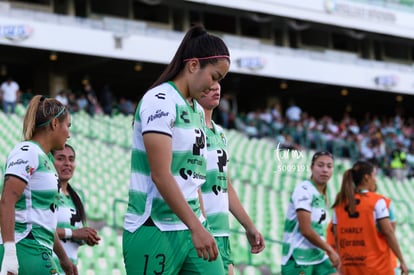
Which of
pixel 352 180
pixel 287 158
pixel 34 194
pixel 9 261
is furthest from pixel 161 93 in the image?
pixel 287 158

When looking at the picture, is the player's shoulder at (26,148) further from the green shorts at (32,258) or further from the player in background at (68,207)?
the player in background at (68,207)

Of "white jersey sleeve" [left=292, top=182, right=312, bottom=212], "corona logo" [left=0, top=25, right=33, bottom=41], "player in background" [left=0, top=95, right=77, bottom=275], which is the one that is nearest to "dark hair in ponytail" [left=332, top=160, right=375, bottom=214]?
"white jersey sleeve" [left=292, top=182, right=312, bottom=212]

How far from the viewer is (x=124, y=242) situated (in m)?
4.32

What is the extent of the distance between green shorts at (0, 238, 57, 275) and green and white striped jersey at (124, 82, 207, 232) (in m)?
0.86

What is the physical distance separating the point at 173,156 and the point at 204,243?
0.47 m

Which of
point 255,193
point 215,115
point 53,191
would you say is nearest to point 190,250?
point 53,191

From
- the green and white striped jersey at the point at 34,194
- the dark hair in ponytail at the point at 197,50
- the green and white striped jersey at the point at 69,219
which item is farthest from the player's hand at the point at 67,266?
the dark hair in ponytail at the point at 197,50

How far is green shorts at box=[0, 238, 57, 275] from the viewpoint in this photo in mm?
4930

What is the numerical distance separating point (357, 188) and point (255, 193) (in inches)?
361

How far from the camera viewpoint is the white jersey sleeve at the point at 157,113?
417 cm

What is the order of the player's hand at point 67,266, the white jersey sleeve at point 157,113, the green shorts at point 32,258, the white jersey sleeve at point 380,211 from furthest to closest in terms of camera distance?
the white jersey sleeve at point 380,211 < the player's hand at point 67,266 < the green shorts at point 32,258 < the white jersey sleeve at point 157,113

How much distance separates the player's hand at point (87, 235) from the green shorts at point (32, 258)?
82 centimetres

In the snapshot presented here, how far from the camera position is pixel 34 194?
4961mm

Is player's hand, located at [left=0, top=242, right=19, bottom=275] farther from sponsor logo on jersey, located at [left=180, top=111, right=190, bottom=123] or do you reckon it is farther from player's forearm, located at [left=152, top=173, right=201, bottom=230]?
sponsor logo on jersey, located at [left=180, top=111, right=190, bottom=123]
